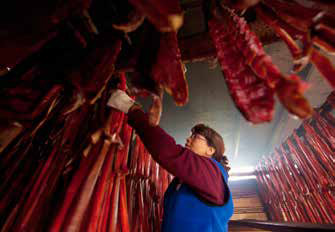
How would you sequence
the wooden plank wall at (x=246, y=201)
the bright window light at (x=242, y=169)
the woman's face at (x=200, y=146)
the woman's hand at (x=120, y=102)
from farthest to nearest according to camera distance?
the bright window light at (x=242, y=169), the wooden plank wall at (x=246, y=201), the woman's face at (x=200, y=146), the woman's hand at (x=120, y=102)

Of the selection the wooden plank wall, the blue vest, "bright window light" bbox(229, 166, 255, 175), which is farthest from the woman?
"bright window light" bbox(229, 166, 255, 175)

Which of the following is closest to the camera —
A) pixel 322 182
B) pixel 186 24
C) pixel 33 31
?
pixel 33 31

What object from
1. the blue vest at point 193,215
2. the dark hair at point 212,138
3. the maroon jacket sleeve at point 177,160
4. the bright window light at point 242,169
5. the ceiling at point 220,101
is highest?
the ceiling at point 220,101

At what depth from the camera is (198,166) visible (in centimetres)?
107

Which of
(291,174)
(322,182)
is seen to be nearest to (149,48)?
(322,182)

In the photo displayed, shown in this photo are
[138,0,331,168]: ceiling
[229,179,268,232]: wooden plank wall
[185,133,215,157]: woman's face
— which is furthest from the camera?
[229,179,268,232]: wooden plank wall

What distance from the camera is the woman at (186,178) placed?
1.02 m

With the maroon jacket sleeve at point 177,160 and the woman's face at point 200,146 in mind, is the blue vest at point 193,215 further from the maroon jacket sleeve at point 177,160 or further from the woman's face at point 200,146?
the woman's face at point 200,146

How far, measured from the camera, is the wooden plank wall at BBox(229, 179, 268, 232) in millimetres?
2602

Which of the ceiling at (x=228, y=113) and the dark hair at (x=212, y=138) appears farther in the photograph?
the ceiling at (x=228, y=113)

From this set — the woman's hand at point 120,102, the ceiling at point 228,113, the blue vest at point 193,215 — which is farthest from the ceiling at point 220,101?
the blue vest at point 193,215

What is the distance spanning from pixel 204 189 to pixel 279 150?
2062 mm

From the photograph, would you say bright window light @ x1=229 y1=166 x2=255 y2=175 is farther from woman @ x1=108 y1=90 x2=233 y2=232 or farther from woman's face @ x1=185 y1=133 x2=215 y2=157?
woman @ x1=108 y1=90 x2=233 y2=232

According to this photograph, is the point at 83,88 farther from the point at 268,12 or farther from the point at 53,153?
the point at 268,12
